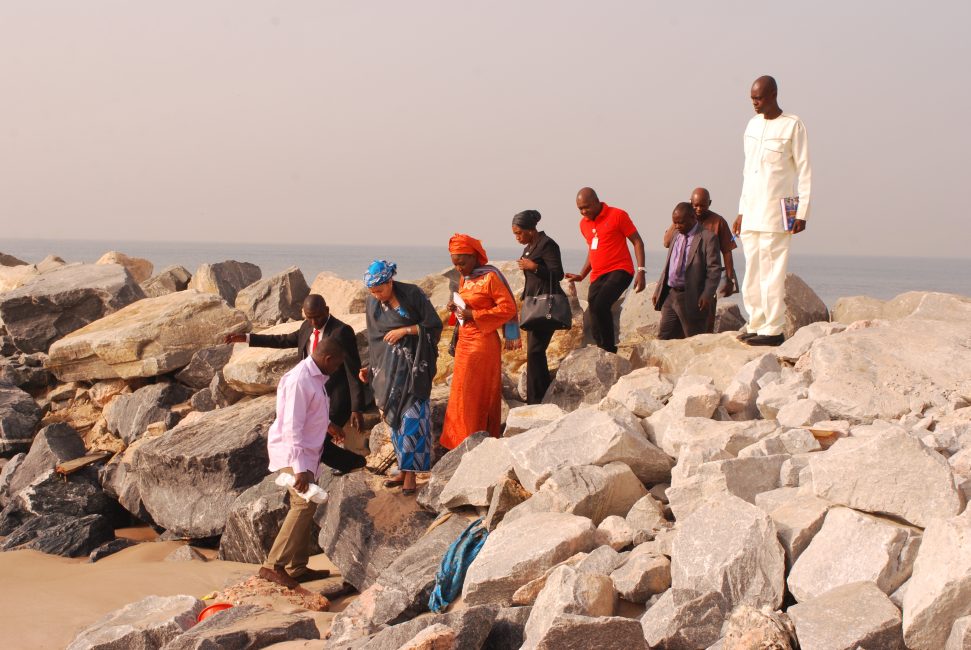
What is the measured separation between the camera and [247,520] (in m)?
6.85

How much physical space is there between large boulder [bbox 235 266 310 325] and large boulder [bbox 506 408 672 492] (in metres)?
7.69

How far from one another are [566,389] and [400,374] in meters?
1.60

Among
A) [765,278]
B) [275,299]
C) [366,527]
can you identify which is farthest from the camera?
[275,299]

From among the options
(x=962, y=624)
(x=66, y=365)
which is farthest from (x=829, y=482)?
(x=66, y=365)

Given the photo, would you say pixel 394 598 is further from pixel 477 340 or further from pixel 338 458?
pixel 477 340

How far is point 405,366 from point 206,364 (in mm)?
4749

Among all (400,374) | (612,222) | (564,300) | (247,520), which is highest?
(612,222)

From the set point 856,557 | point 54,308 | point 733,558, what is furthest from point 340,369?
point 54,308

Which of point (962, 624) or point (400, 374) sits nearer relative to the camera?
point (962, 624)

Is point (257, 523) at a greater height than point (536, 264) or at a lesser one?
lesser

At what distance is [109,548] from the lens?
7.97 m

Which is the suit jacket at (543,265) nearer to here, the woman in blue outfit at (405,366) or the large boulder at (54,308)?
the woman in blue outfit at (405,366)

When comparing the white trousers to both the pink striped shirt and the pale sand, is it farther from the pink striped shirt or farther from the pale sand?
the pale sand

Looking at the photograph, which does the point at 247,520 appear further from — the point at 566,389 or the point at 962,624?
the point at 962,624
